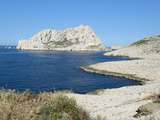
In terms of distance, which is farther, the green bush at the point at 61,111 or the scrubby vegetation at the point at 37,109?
the green bush at the point at 61,111

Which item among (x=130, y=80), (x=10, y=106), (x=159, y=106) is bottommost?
(x=130, y=80)

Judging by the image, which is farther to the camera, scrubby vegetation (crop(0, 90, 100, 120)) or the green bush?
the green bush

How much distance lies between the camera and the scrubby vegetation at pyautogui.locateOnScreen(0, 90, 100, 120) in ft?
38.1

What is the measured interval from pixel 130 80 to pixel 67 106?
60.9 m

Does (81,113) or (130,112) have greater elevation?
(81,113)

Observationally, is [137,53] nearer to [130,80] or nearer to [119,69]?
[119,69]

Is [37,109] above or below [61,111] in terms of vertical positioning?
above

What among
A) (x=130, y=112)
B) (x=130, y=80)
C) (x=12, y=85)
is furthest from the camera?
(x=130, y=80)

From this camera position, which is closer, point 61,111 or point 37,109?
point 37,109

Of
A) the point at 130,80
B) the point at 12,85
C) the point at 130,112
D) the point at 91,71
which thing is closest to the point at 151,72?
the point at 130,80

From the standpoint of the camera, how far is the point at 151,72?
258 feet

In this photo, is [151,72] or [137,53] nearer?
[151,72]

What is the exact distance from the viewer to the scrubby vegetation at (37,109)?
11.6m

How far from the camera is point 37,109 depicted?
12930mm
